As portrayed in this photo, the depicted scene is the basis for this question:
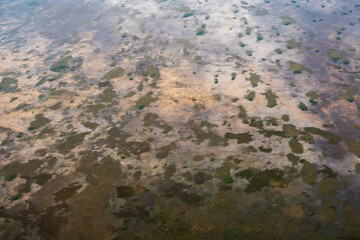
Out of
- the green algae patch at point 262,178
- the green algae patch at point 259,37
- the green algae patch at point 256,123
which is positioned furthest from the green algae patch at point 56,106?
the green algae patch at point 259,37

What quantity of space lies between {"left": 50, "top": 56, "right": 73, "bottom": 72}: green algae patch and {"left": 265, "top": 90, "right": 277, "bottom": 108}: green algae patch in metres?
84.0

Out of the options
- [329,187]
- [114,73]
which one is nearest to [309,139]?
[329,187]

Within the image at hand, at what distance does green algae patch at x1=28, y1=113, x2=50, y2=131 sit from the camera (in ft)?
237

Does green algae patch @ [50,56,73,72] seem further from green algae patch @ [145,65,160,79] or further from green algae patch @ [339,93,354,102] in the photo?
green algae patch @ [339,93,354,102]

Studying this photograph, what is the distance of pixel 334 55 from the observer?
9512 cm

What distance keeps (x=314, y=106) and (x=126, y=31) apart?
103 metres

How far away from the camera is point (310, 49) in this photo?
102188 mm

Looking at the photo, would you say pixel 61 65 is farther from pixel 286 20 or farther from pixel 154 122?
pixel 286 20

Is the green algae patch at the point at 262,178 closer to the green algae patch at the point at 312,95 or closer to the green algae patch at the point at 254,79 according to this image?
the green algae patch at the point at 312,95

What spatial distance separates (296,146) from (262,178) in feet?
49.1

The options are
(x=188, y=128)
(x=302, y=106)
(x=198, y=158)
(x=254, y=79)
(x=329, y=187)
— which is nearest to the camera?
(x=329, y=187)

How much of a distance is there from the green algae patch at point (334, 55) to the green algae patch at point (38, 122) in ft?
342

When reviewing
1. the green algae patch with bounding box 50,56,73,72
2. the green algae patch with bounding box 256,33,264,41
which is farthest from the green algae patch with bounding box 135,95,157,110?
the green algae patch with bounding box 256,33,264,41

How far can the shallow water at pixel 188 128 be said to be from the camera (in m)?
41.0
